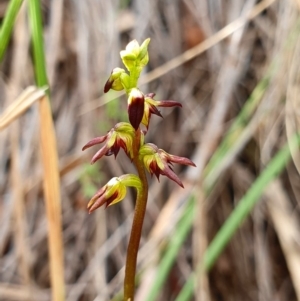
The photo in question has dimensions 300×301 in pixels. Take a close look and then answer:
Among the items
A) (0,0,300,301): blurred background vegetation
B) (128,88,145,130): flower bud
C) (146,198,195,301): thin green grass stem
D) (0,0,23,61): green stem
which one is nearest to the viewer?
(128,88,145,130): flower bud

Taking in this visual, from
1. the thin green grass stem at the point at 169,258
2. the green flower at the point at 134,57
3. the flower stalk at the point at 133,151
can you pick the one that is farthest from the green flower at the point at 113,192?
the thin green grass stem at the point at 169,258

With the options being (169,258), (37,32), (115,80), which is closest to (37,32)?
(37,32)

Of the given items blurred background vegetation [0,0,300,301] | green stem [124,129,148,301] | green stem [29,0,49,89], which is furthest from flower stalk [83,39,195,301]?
blurred background vegetation [0,0,300,301]

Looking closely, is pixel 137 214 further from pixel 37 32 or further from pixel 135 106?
pixel 37 32

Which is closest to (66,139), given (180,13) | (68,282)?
(68,282)

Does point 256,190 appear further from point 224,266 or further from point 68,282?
point 68,282

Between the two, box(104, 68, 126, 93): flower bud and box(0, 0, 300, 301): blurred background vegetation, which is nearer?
box(104, 68, 126, 93): flower bud

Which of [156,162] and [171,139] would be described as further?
[171,139]

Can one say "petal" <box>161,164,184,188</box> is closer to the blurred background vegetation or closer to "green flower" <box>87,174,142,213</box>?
"green flower" <box>87,174,142,213</box>
